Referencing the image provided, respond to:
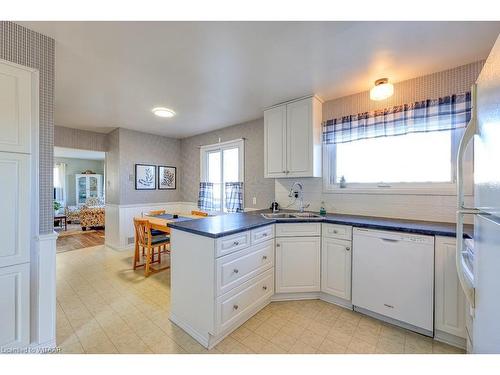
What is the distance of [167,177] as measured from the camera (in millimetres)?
4980

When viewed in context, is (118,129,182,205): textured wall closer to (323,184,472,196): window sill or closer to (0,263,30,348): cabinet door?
(0,263,30,348): cabinet door

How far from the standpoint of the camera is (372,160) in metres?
2.59

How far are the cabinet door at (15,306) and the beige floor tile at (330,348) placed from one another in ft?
6.87

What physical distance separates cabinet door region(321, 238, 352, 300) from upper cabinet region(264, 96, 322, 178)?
888 millimetres

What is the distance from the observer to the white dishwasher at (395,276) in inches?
70.0

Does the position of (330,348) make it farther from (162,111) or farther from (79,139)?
(79,139)

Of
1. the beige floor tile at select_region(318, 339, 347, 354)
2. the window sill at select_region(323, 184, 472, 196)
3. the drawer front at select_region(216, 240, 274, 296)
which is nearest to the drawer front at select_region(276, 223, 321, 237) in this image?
the drawer front at select_region(216, 240, 274, 296)

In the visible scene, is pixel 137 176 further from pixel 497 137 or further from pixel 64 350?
pixel 497 137

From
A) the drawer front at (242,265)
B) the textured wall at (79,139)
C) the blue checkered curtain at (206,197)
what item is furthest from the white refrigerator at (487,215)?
the textured wall at (79,139)

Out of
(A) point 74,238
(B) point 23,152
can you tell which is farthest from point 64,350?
(A) point 74,238

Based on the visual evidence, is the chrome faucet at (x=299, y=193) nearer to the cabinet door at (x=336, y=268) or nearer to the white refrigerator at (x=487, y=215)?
the cabinet door at (x=336, y=268)

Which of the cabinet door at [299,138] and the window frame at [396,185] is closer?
the window frame at [396,185]

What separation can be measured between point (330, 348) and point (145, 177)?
4.25 m

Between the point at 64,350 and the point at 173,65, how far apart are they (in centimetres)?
247
